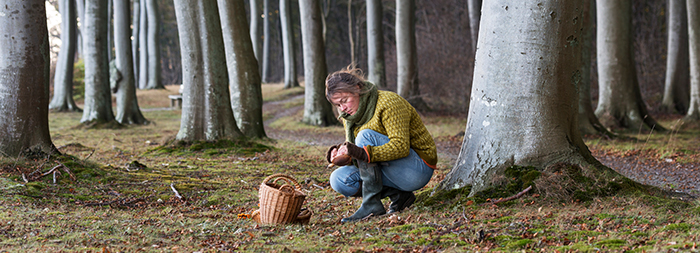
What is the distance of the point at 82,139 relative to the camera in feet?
35.1

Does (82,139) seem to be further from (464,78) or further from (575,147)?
(464,78)

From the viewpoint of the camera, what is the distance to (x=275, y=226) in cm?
352

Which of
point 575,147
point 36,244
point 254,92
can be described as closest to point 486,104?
point 575,147

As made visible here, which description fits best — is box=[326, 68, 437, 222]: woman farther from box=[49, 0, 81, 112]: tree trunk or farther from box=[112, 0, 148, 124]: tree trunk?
box=[49, 0, 81, 112]: tree trunk

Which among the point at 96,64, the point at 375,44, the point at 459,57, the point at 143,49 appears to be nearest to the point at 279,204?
the point at 96,64

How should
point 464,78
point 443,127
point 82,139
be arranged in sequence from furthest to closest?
point 464,78 < point 443,127 < point 82,139

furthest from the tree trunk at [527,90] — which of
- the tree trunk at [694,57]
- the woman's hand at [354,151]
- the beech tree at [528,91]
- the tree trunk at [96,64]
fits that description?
the tree trunk at [96,64]

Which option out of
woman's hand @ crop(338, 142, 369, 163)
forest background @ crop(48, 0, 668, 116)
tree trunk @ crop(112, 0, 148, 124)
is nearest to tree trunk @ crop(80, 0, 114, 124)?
tree trunk @ crop(112, 0, 148, 124)

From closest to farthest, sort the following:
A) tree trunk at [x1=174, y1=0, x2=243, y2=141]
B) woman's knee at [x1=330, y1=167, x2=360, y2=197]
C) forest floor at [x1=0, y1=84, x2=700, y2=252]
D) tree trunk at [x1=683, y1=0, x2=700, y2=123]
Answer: forest floor at [x1=0, y1=84, x2=700, y2=252], woman's knee at [x1=330, y1=167, x2=360, y2=197], tree trunk at [x1=174, y1=0, x2=243, y2=141], tree trunk at [x1=683, y1=0, x2=700, y2=123]

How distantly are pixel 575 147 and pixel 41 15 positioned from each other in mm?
5421

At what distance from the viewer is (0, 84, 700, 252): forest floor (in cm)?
289

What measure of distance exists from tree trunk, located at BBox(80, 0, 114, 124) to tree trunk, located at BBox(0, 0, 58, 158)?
26.9ft

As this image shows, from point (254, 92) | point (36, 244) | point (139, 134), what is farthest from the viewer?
point (139, 134)

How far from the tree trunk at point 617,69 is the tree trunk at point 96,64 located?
12.0 m
